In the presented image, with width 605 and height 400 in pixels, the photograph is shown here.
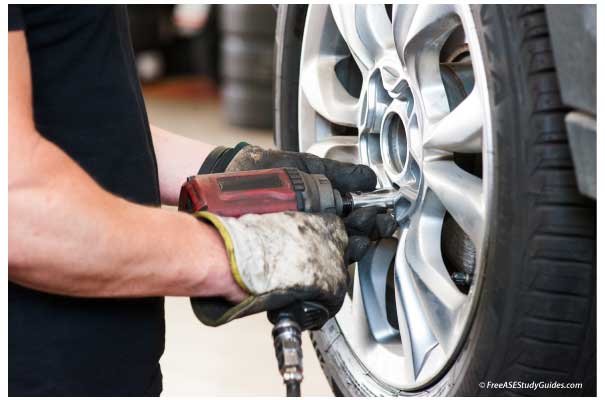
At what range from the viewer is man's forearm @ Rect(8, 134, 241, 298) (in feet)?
3.40

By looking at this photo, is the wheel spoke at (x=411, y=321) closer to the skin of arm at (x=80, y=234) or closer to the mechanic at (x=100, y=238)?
the mechanic at (x=100, y=238)

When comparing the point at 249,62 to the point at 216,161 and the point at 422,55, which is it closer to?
the point at 216,161

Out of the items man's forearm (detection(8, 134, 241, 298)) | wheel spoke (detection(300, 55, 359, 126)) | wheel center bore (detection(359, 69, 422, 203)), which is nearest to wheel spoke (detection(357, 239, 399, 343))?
wheel center bore (detection(359, 69, 422, 203))

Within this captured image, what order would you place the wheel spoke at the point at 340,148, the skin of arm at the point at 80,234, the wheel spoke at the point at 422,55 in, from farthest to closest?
the wheel spoke at the point at 340,148
the wheel spoke at the point at 422,55
the skin of arm at the point at 80,234

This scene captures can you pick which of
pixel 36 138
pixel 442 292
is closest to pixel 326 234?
pixel 442 292

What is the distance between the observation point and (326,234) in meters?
1.32

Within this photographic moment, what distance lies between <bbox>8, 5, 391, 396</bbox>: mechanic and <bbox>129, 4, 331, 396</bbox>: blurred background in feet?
2.62

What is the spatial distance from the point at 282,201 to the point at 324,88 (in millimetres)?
533

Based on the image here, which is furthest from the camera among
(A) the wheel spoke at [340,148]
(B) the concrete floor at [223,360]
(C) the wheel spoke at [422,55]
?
(B) the concrete floor at [223,360]

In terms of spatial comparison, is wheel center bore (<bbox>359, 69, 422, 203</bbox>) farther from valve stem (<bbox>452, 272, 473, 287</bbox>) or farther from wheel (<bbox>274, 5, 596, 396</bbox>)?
valve stem (<bbox>452, 272, 473, 287</bbox>)

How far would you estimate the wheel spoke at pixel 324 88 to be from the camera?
1832 mm

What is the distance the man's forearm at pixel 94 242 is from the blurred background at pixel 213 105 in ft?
3.21

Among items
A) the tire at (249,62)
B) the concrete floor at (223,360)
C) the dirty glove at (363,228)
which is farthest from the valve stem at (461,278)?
the tire at (249,62)

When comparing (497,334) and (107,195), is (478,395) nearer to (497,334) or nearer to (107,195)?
(497,334)
